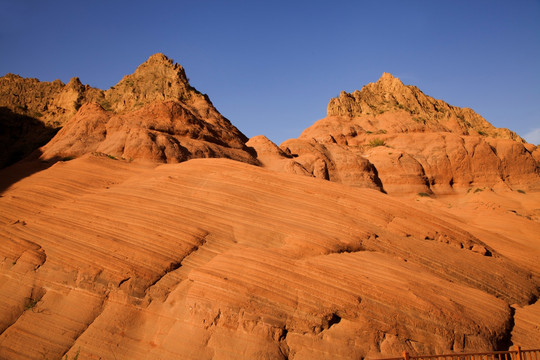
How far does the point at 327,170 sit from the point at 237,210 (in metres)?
23.0

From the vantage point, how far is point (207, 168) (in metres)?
14.4

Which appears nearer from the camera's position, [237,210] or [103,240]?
[103,240]

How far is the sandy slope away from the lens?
6.97 meters

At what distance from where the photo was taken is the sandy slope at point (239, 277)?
6.97m

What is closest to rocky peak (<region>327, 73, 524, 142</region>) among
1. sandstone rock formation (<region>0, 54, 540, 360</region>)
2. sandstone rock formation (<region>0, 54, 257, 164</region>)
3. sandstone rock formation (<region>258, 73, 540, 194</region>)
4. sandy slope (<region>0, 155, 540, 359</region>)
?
sandstone rock formation (<region>258, 73, 540, 194</region>)

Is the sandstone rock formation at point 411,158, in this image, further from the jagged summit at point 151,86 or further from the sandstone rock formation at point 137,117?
the jagged summit at point 151,86

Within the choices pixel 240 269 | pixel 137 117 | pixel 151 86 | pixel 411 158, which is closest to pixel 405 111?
pixel 411 158

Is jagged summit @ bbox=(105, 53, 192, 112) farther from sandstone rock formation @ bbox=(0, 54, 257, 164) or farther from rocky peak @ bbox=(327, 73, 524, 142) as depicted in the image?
rocky peak @ bbox=(327, 73, 524, 142)

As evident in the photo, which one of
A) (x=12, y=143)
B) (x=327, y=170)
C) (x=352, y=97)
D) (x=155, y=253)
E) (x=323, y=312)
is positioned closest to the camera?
(x=323, y=312)

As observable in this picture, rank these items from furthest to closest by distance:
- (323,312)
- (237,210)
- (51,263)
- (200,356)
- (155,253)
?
(237,210) < (155,253) < (51,263) < (323,312) < (200,356)

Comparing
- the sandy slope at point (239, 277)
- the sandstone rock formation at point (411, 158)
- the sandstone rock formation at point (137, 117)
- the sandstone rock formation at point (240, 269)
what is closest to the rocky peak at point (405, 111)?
the sandstone rock formation at point (411, 158)

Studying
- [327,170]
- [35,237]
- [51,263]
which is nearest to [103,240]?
[51,263]

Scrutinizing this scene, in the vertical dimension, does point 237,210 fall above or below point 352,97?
below

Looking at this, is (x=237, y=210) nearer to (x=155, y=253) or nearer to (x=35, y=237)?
(x=155, y=253)
